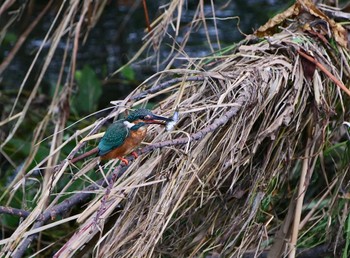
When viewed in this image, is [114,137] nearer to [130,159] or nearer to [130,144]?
[130,144]

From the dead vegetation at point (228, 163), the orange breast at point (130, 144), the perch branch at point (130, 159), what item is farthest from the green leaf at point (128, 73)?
the orange breast at point (130, 144)

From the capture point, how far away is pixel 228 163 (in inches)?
78.4

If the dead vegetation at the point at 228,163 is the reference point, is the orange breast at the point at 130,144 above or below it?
above

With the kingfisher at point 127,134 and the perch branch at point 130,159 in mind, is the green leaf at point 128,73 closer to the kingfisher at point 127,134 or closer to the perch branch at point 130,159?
the perch branch at point 130,159

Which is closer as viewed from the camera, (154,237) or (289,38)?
(154,237)

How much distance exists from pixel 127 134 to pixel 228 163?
303 millimetres

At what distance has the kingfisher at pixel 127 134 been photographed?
1.82m

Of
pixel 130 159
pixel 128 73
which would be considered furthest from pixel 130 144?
pixel 128 73

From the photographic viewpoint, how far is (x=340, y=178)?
234 cm

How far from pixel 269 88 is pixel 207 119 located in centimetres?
22

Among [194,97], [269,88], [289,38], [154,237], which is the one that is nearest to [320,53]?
[289,38]

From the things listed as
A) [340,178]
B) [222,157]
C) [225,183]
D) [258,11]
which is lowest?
[258,11]

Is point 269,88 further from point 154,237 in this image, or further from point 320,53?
point 154,237

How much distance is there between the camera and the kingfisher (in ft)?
5.98
